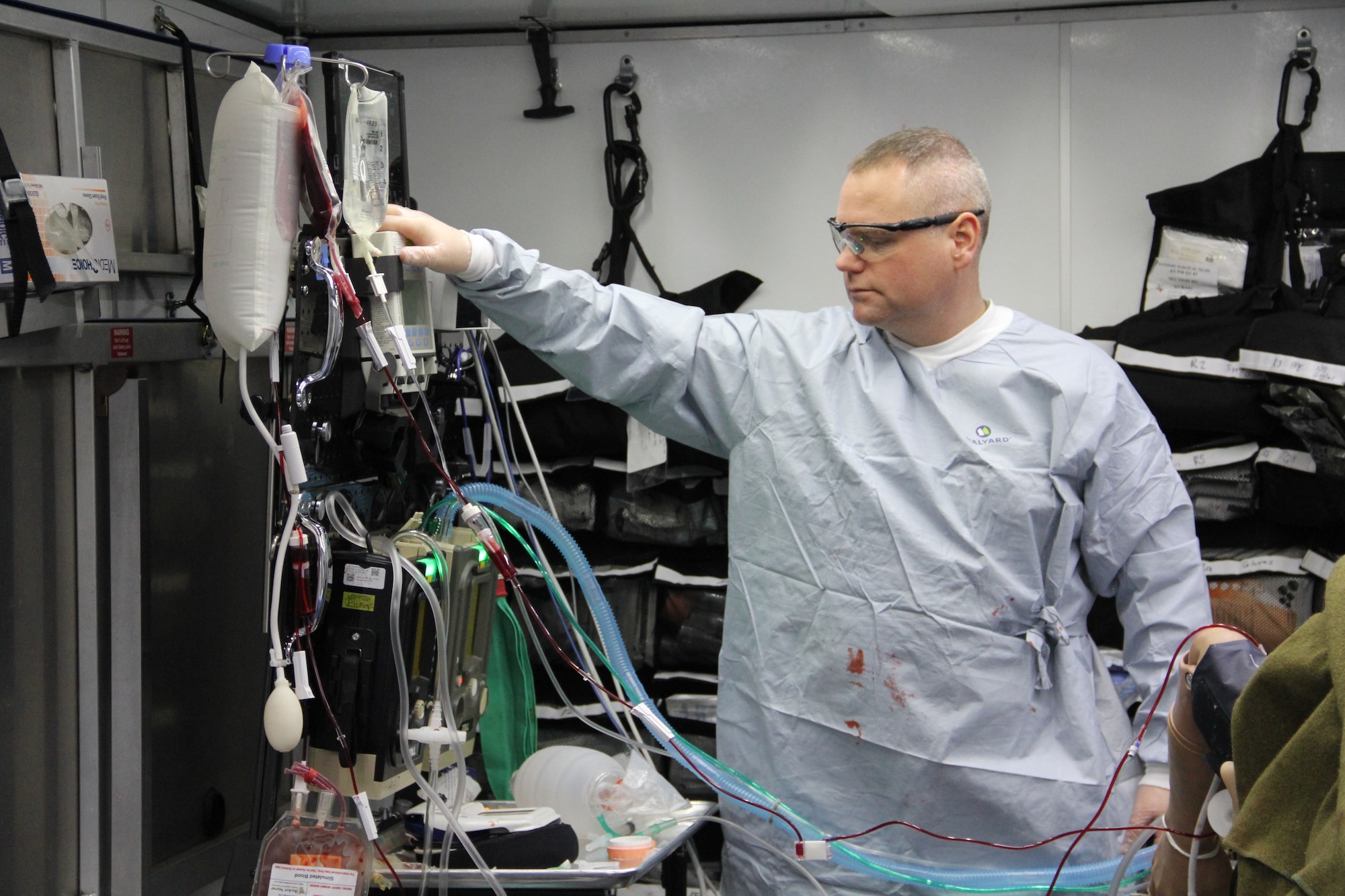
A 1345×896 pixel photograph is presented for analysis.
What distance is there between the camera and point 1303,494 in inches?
95.3

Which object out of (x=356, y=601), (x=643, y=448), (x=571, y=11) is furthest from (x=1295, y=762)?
(x=571, y=11)

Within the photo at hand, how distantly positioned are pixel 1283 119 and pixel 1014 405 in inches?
50.1

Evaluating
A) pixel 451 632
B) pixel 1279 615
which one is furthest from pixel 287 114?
pixel 1279 615

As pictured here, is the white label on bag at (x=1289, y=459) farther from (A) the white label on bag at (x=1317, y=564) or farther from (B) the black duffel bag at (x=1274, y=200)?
(B) the black duffel bag at (x=1274, y=200)

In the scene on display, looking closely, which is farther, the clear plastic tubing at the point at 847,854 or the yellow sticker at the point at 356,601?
the clear plastic tubing at the point at 847,854

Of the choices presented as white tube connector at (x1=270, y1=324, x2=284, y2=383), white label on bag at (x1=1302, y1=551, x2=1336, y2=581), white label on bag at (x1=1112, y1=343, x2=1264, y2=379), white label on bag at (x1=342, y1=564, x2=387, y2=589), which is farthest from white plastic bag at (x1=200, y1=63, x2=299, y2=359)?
white label on bag at (x1=1302, y1=551, x2=1336, y2=581)

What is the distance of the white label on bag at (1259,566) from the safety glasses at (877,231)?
1.20 meters

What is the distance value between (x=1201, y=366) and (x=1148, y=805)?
1106mm

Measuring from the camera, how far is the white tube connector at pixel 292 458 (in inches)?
54.3

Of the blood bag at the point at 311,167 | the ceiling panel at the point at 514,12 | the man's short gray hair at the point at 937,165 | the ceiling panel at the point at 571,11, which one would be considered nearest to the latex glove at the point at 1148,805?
the man's short gray hair at the point at 937,165

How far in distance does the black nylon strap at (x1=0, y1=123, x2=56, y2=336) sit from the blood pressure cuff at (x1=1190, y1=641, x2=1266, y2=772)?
1777mm

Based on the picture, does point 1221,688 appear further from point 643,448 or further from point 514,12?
point 514,12

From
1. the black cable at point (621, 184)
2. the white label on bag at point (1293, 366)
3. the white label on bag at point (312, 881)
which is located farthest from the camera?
the black cable at point (621, 184)

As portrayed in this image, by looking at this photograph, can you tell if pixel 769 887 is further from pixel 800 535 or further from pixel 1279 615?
pixel 1279 615
